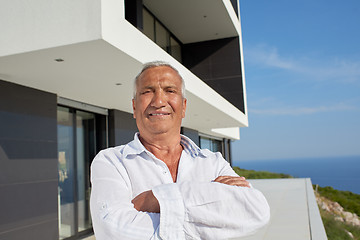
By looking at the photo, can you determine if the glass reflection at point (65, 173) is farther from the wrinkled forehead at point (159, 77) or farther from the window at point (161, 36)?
the wrinkled forehead at point (159, 77)

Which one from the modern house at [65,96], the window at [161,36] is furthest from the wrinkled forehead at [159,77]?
the window at [161,36]

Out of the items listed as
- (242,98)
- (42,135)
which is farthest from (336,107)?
(42,135)

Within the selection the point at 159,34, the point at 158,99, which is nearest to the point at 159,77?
the point at 158,99

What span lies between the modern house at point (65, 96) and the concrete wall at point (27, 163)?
0.01m

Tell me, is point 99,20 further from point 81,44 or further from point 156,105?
point 156,105

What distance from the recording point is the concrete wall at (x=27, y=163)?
4.91 metres

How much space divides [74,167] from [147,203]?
6226mm

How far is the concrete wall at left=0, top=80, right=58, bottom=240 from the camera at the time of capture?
491cm

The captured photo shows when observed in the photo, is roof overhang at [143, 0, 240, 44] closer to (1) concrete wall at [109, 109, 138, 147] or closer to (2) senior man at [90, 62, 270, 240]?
(1) concrete wall at [109, 109, 138, 147]

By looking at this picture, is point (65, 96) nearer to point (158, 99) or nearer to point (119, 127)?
point (119, 127)

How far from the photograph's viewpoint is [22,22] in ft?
12.3

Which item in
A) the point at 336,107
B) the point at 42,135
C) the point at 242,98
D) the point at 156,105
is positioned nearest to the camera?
the point at 156,105

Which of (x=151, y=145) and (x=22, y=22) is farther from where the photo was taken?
(x=22, y=22)

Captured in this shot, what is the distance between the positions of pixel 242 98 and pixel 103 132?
21.1 ft
